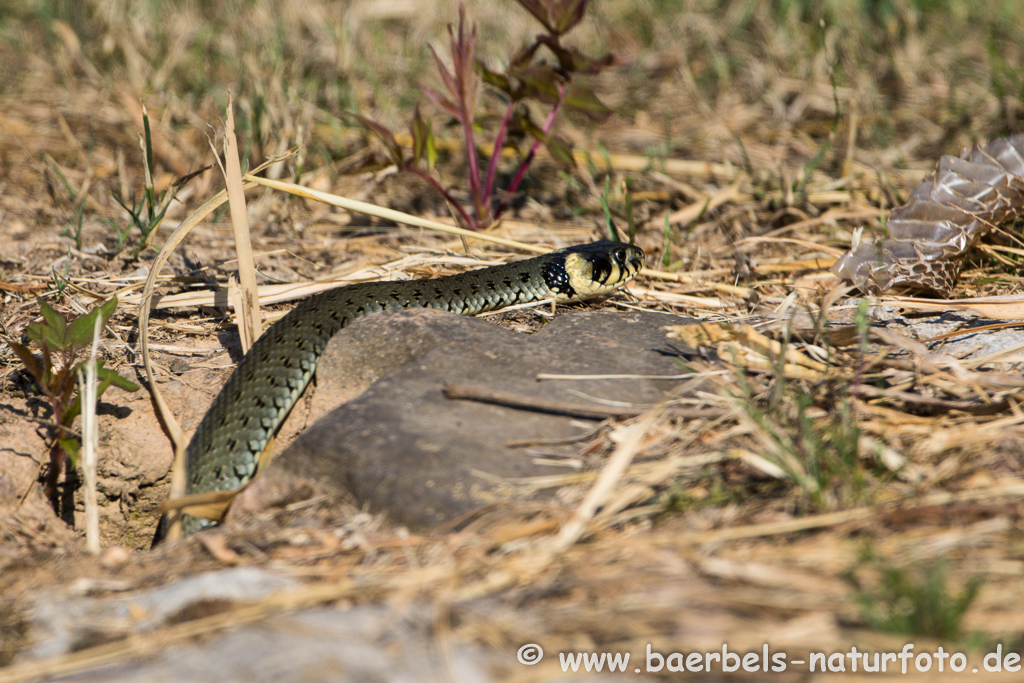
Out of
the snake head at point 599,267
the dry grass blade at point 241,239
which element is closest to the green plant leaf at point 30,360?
the dry grass blade at point 241,239

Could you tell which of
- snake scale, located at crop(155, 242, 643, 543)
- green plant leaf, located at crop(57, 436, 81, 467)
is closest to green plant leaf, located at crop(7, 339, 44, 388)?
green plant leaf, located at crop(57, 436, 81, 467)

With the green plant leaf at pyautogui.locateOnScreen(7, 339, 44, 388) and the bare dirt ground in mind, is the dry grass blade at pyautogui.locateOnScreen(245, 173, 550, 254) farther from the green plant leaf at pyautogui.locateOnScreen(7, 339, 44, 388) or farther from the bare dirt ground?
the green plant leaf at pyautogui.locateOnScreen(7, 339, 44, 388)

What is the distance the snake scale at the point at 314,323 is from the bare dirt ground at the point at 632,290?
0.20 metres

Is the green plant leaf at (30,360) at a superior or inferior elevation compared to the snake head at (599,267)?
superior

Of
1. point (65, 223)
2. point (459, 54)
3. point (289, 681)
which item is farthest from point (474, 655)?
point (65, 223)

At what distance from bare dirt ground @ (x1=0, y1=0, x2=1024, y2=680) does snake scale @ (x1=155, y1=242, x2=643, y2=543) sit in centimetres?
20

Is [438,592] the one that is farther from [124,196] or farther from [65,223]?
[124,196]

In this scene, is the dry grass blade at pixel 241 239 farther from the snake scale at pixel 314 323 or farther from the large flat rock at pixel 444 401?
the large flat rock at pixel 444 401

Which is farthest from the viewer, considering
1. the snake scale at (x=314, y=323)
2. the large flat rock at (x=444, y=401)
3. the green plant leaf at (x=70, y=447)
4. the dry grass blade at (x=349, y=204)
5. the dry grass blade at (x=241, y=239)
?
the dry grass blade at (x=349, y=204)

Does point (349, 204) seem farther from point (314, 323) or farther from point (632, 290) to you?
point (632, 290)

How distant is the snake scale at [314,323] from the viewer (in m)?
2.57

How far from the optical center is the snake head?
11.2 feet
